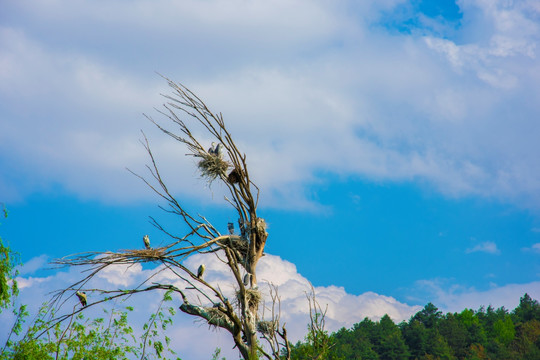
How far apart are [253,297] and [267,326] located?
46 centimetres

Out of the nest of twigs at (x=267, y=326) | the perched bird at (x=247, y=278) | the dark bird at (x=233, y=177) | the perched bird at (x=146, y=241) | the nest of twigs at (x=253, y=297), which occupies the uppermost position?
the dark bird at (x=233, y=177)

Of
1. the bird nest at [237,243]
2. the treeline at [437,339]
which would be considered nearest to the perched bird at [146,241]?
the bird nest at [237,243]

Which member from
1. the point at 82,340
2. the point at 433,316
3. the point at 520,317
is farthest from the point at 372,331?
→ the point at 82,340

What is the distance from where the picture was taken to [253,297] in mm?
8781

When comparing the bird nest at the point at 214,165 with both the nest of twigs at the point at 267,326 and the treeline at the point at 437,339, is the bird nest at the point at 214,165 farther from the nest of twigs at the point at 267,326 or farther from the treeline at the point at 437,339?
the treeline at the point at 437,339

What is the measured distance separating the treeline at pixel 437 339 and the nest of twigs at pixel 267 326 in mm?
43221

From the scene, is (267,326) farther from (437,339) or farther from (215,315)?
(437,339)

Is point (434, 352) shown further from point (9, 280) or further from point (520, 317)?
point (9, 280)

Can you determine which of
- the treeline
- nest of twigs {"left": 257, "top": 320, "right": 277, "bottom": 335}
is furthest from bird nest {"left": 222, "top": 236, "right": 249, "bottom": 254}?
the treeline

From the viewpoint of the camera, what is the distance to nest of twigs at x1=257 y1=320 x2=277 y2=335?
29.1 feet

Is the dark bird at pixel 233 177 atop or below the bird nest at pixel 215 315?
atop

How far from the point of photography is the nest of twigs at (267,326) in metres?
8.88

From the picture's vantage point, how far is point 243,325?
860cm

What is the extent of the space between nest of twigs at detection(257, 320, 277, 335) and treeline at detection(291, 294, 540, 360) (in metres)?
43.2
